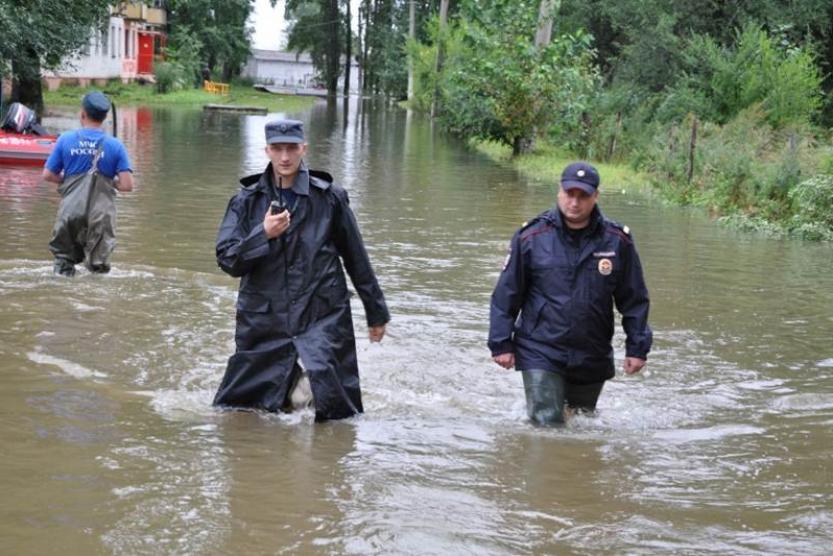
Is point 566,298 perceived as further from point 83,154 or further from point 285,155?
point 83,154

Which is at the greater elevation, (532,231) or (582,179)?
(582,179)

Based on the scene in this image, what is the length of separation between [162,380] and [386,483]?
98.1 inches

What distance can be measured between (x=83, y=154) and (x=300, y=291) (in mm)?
4390

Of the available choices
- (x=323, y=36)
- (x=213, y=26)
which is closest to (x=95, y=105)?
(x=213, y=26)

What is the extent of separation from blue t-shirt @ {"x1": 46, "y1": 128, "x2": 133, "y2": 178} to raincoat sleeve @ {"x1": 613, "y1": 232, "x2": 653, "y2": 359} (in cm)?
504

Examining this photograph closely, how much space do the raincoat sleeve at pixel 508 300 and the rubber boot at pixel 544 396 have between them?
20 cm

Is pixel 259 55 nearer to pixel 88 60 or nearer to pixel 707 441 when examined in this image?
pixel 88 60

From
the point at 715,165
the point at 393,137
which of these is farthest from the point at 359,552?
the point at 393,137

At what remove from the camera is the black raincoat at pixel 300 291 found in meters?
6.19

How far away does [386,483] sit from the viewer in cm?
562

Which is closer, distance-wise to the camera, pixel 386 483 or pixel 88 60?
pixel 386 483

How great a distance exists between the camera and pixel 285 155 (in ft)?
20.0

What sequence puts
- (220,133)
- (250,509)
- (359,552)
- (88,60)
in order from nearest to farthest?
(359,552) < (250,509) < (220,133) < (88,60)

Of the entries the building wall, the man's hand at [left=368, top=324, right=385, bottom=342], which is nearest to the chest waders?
the man's hand at [left=368, top=324, right=385, bottom=342]
